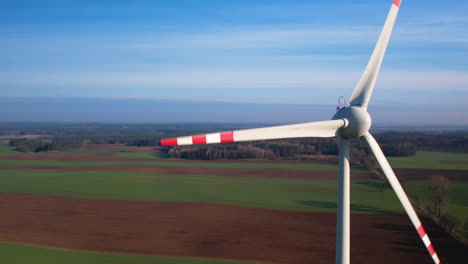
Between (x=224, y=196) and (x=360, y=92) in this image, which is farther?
(x=224, y=196)

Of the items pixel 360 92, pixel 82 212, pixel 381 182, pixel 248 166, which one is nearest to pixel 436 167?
pixel 381 182

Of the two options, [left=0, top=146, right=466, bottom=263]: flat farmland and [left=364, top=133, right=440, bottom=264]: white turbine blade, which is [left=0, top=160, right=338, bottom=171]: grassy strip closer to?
[left=0, top=146, right=466, bottom=263]: flat farmland

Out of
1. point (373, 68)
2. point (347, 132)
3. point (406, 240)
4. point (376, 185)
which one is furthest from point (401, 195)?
point (376, 185)

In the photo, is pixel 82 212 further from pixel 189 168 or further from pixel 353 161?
pixel 353 161

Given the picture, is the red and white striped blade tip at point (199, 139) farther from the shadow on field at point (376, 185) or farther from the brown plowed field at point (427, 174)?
the brown plowed field at point (427, 174)

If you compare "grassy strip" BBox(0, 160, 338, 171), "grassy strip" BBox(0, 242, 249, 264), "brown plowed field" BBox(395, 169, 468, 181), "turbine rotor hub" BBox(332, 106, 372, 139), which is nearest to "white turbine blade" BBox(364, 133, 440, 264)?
"turbine rotor hub" BBox(332, 106, 372, 139)

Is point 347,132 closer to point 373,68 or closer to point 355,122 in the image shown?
point 355,122

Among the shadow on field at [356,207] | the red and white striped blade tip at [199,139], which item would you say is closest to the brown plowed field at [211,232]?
the shadow on field at [356,207]
